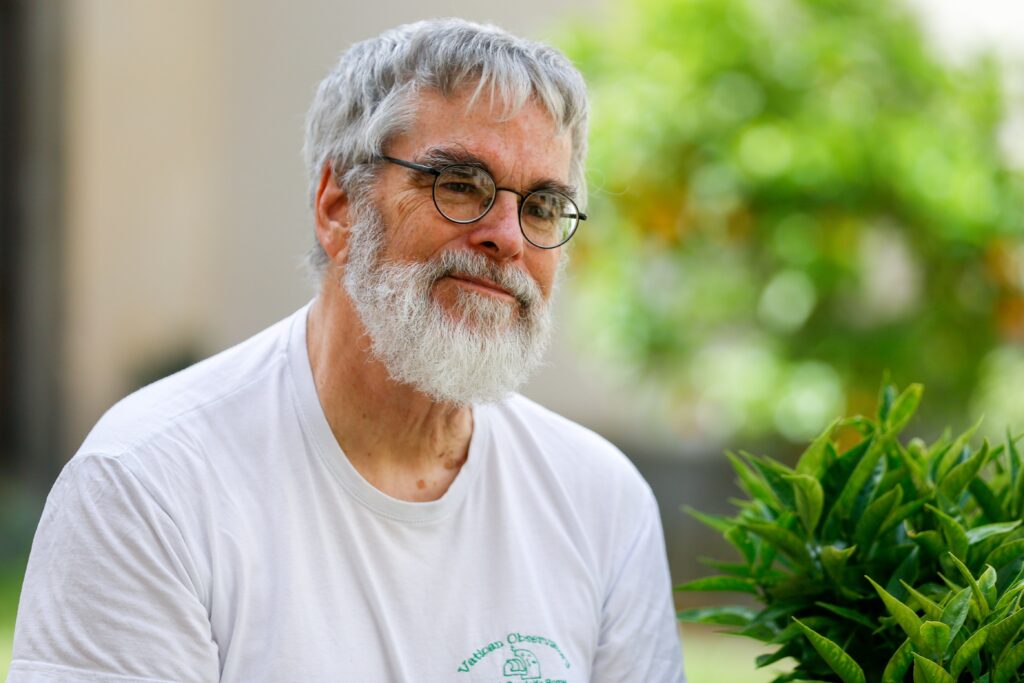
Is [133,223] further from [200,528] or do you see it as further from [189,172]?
[200,528]

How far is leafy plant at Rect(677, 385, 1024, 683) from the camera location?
231 centimetres

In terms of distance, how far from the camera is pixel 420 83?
8.04 feet

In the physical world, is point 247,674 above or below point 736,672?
above

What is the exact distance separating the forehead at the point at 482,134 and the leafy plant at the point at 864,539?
2.11ft

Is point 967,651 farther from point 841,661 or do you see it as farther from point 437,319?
point 437,319

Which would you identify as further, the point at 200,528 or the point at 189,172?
the point at 189,172

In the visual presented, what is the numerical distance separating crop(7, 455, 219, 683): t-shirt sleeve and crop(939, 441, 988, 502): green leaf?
4.21ft

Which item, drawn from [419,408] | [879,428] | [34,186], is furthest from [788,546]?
[34,186]

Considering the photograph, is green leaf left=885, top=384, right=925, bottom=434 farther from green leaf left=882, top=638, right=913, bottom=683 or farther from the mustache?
the mustache

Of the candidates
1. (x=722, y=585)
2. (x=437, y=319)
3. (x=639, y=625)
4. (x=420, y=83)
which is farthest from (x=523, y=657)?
(x=420, y=83)

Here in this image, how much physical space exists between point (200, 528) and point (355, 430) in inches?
14.8

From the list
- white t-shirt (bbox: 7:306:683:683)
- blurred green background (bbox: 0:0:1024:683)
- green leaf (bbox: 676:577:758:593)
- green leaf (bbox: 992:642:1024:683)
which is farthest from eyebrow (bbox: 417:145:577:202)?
blurred green background (bbox: 0:0:1024:683)

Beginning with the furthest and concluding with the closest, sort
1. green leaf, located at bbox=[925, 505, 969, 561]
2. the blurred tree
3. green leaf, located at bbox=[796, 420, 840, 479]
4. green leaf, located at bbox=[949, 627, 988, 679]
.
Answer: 1. the blurred tree
2. green leaf, located at bbox=[796, 420, 840, 479]
3. green leaf, located at bbox=[925, 505, 969, 561]
4. green leaf, located at bbox=[949, 627, 988, 679]

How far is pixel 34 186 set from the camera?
→ 9.01 m
